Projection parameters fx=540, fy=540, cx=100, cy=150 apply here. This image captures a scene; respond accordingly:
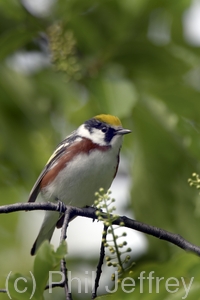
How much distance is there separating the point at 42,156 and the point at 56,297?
1.11 meters

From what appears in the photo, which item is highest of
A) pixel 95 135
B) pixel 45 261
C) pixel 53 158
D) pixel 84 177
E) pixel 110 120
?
pixel 110 120

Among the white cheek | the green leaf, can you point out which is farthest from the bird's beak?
the green leaf

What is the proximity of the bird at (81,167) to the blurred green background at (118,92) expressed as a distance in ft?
0.32

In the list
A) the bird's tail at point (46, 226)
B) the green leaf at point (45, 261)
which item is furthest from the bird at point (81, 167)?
the green leaf at point (45, 261)

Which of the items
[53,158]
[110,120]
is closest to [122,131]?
[110,120]

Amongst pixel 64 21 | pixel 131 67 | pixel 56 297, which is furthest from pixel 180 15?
pixel 56 297

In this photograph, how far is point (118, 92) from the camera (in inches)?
129

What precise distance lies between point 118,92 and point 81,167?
0.61 meters

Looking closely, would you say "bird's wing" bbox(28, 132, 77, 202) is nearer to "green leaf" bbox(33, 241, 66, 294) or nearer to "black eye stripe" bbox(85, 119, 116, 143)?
"black eye stripe" bbox(85, 119, 116, 143)

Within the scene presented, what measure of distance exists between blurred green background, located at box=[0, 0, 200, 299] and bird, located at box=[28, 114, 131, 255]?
0.10 m

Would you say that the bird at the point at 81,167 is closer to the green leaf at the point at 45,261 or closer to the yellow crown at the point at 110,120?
the yellow crown at the point at 110,120

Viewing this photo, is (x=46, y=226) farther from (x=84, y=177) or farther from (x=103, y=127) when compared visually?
(x=103, y=127)

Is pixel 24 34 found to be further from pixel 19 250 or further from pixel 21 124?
pixel 19 250

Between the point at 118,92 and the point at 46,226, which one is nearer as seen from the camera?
the point at 118,92
